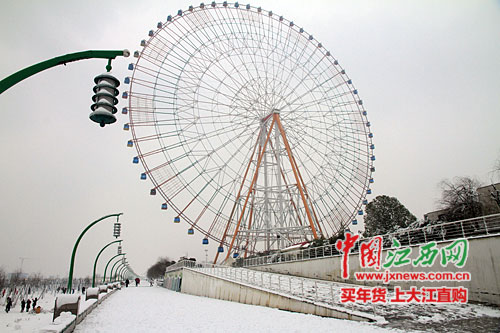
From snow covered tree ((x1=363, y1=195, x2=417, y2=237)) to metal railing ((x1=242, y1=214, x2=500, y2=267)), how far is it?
14642 mm

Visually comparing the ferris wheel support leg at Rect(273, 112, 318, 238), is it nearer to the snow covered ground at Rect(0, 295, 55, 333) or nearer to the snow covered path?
the snow covered path

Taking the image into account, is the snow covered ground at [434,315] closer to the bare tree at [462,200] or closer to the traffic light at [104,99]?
the traffic light at [104,99]

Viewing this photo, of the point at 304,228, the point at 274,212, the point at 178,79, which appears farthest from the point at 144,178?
the point at 304,228

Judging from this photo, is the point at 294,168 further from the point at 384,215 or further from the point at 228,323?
the point at 384,215

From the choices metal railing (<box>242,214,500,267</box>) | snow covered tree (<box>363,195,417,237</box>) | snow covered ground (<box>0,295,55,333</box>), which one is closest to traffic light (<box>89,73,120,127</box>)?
snow covered ground (<box>0,295,55,333</box>)

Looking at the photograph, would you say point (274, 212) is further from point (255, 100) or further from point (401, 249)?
point (401, 249)

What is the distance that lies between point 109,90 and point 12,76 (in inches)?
53.1

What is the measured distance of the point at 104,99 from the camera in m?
5.37

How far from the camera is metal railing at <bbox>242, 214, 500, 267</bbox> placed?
13.9 m

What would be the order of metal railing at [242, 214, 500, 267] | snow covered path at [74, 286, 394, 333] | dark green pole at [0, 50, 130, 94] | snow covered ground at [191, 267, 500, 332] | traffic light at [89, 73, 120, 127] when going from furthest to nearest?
metal railing at [242, 214, 500, 267], snow covered path at [74, 286, 394, 333], snow covered ground at [191, 267, 500, 332], traffic light at [89, 73, 120, 127], dark green pole at [0, 50, 130, 94]

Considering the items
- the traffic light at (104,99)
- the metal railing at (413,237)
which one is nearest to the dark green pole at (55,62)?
the traffic light at (104,99)

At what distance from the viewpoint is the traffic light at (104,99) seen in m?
5.32

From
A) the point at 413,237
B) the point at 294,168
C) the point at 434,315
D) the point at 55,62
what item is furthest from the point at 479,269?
the point at 294,168

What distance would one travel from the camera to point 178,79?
23.1m
